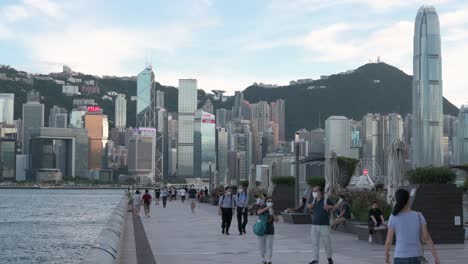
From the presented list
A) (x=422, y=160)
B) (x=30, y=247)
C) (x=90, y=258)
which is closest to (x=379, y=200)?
(x=90, y=258)

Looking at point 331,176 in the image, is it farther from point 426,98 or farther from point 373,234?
point 426,98

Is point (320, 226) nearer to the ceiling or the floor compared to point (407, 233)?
nearer to the floor

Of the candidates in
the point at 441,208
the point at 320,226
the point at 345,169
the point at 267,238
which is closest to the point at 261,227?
the point at 267,238

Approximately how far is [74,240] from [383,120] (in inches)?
5797

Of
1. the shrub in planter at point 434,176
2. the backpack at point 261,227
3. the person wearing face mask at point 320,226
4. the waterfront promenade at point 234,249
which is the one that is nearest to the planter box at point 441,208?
the shrub in planter at point 434,176

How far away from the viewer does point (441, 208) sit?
57.6ft

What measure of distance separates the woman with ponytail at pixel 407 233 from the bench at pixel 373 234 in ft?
32.1

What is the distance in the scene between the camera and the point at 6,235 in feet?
138

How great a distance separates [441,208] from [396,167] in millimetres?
2860

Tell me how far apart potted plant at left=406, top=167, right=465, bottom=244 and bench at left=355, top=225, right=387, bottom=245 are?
0.91 meters

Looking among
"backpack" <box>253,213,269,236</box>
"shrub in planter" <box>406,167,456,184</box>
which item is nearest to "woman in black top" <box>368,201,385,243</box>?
"shrub in planter" <box>406,167,456,184</box>

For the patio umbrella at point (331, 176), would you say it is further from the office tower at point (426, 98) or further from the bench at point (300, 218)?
the office tower at point (426, 98)

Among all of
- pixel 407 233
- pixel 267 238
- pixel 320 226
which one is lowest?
pixel 267 238

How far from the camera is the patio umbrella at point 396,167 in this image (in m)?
20.1
